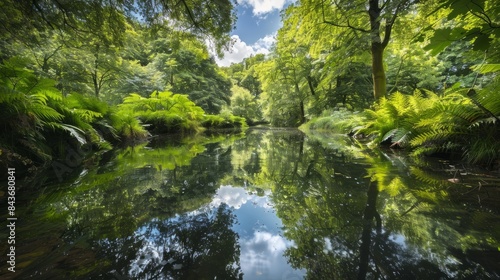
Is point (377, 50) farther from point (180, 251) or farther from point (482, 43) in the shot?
point (180, 251)

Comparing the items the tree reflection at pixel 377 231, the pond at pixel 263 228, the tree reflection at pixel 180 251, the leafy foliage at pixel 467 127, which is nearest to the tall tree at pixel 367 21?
the leafy foliage at pixel 467 127

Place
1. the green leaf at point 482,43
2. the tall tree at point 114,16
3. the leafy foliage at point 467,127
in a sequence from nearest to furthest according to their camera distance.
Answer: the green leaf at point 482,43, the leafy foliage at point 467,127, the tall tree at point 114,16

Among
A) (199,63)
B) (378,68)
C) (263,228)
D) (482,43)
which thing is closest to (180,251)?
(263,228)

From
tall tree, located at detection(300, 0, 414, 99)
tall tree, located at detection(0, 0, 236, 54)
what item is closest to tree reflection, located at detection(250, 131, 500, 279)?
tall tree, located at detection(0, 0, 236, 54)

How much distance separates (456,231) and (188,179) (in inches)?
78.5

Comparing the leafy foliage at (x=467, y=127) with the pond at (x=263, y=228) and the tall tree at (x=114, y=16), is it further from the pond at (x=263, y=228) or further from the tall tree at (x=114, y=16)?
the tall tree at (x=114, y=16)

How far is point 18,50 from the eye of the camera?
210 inches

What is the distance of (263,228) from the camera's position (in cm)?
128

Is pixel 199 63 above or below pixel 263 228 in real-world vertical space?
above

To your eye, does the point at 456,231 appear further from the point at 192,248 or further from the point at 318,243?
the point at 192,248

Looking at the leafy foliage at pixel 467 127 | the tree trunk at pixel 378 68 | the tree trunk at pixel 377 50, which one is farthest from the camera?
the tree trunk at pixel 378 68

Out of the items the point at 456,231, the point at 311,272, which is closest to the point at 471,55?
the point at 456,231

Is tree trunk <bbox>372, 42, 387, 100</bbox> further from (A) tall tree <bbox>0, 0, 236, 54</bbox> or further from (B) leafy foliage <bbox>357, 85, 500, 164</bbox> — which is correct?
(A) tall tree <bbox>0, 0, 236, 54</bbox>

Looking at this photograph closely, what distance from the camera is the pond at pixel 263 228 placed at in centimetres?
87
